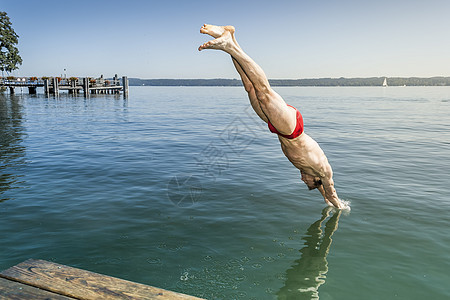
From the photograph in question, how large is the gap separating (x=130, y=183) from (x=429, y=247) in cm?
929

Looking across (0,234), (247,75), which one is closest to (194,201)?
(0,234)

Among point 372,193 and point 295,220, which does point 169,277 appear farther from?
point 372,193

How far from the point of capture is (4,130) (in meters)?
24.0

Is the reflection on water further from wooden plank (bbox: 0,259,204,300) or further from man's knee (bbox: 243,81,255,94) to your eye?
man's knee (bbox: 243,81,255,94)

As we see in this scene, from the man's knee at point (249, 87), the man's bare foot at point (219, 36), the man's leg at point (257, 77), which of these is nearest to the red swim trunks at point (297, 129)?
the man's leg at point (257, 77)

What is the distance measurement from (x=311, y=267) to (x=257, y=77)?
13.0 feet

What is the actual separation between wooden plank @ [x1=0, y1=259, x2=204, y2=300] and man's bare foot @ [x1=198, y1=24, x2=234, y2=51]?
365cm

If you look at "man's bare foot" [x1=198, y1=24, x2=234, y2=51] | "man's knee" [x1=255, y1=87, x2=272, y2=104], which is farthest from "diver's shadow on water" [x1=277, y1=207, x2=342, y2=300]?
"man's bare foot" [x1=198, y1=24, x2=234, y2=51]

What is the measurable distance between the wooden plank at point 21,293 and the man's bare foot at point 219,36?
13.2 feet

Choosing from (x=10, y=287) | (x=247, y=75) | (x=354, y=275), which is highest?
(x=247, y=75)

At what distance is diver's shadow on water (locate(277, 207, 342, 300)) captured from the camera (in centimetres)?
620

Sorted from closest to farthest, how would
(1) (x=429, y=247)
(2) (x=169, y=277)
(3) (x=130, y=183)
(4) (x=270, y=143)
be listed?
(2) (x=169, y=277)
(1) (x=429, y=247)
(3) (x=130, y=183)
(4) (x=270, y=143)

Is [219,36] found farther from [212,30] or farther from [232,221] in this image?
[232,221]

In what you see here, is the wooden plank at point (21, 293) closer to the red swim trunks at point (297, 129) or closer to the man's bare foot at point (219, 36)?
the man's bare foot at point (219, 36)
